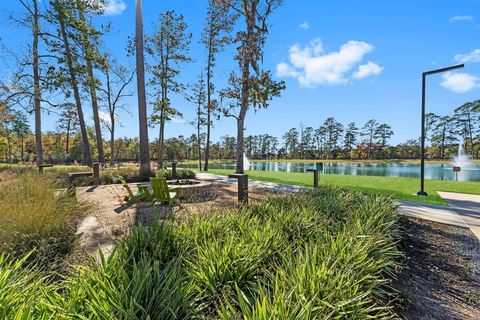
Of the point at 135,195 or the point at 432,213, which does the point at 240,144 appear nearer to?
the point at 135,195

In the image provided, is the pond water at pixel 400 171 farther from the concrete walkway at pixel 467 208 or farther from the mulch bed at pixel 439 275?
the mulch bed at pixel 439 275

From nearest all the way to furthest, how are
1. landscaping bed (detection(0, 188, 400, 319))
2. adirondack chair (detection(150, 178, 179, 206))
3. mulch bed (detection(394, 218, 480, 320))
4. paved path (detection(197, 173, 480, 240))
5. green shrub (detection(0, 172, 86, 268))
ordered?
landscaping bed (detection(0, 188, 400, 319)) < mulch bed (detection(394, 218, 480, 320)) < green shrub (detection(0, 172, 86, 268)) < paved path (detection(197, 173, 480, 240)) < adirondack chair (detection(150, 178, 179, 206))

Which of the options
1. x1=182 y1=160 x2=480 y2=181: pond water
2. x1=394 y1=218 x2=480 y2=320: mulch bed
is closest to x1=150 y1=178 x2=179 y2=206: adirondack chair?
x1=394 y1=218 x2=480 y2=320: mulch bed

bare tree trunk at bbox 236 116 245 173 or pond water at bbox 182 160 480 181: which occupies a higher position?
bare tree trunk at bbox 236 116 245 173

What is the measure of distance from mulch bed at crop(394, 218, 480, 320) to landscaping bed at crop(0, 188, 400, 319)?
10.5 inches

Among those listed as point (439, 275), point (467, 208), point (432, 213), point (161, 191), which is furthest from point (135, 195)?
point (467, 208)

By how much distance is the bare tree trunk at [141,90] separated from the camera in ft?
39.4

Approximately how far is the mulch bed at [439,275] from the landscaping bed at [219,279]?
266 millimetres

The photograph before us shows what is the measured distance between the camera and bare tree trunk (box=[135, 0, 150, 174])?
1202cm

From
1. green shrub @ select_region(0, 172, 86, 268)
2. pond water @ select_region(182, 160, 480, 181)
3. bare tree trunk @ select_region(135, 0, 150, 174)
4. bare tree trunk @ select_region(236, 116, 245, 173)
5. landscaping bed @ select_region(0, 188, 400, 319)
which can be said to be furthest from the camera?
pond water @ select_region(182, 160, 480, 181)

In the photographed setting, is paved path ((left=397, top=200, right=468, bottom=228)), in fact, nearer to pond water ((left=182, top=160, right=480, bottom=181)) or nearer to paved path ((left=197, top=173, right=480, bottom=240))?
paved path ((left=197, top=173, right=480, bottom=240))

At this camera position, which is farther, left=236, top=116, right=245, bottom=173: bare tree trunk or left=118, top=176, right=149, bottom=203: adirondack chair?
left=236, top=116, right=245, bottom=173: bare tree trunk

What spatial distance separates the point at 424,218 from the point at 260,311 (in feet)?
20.6

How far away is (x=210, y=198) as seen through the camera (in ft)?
24.4
